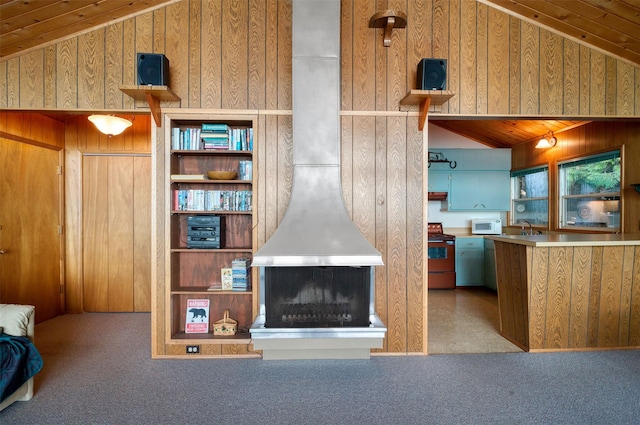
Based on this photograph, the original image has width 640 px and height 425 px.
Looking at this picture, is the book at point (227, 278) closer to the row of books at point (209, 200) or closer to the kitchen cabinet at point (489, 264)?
the row of books at point (209, 200)

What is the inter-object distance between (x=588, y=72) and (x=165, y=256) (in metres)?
4.05

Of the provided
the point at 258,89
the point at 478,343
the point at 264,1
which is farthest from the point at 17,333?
the point at 478,343

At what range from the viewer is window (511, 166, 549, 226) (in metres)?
4.93

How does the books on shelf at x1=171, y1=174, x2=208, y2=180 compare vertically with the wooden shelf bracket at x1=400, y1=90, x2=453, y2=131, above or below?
below

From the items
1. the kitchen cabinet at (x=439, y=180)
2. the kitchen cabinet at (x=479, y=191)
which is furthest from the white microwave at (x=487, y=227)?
the kitchen cabinet at (x=439, y=180)

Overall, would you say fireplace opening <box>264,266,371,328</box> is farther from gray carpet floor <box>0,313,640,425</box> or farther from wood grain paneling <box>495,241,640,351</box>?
wood grain paneling <box>495,241,640,351</box>

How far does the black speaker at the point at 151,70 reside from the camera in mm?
2662

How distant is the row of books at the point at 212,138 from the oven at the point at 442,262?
339 cm

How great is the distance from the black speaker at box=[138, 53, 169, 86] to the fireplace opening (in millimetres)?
1691

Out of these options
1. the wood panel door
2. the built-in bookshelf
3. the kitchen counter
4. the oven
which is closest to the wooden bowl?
the built-in bookshelf

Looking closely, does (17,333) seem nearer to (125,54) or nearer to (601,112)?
(125,54)

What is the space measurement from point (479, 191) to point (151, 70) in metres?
4.89

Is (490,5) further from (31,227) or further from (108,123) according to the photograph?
(31,227)

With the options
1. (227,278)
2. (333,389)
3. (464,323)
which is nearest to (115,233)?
(227,278)
